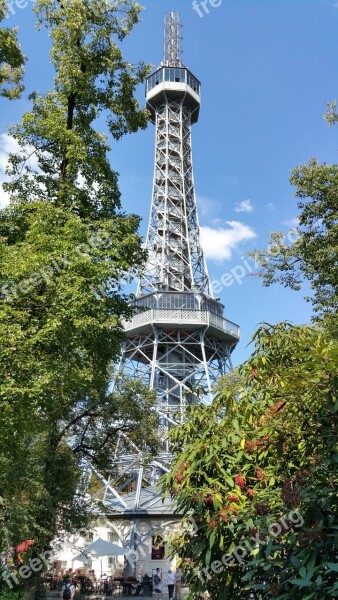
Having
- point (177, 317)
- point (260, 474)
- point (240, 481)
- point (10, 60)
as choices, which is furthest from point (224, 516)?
point (177, 317)

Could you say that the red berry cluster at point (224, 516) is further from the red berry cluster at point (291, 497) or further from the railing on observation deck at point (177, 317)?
the railing on observation deck at point (177, 317)

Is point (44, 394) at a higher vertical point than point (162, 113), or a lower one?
lower

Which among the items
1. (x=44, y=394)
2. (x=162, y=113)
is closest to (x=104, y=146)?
(x=44, y=394)

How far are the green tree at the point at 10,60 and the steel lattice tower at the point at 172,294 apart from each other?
2135cm

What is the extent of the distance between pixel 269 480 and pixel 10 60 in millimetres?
9366

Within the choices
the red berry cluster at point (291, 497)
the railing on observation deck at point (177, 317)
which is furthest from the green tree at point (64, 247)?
the railing on observation deck at point (177, 317)

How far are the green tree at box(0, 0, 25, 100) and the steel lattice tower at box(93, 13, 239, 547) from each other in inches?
841

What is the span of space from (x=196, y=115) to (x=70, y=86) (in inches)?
2062

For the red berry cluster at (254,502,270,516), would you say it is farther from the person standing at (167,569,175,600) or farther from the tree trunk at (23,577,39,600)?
the person standing at (167,569,175,600)

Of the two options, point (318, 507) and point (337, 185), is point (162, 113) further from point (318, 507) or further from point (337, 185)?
point (318, 507)

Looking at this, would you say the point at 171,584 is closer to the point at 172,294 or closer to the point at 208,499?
the point at 208,499

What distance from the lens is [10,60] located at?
1046cm

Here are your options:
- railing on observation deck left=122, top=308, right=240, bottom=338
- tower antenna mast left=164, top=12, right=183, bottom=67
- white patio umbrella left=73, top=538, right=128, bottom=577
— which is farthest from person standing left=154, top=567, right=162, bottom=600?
tower antenna mast left=164, top=12, right=183, bottom=67

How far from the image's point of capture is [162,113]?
56.8 meters
